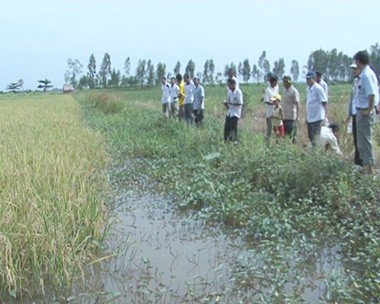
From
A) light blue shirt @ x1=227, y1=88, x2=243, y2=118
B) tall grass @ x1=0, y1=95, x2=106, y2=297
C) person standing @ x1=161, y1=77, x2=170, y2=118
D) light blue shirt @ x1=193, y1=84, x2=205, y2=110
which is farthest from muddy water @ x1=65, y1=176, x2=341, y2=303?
person standing @ x1=161, y1=77, x2=170, y2=118

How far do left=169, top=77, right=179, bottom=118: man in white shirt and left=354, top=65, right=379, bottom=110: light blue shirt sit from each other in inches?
304

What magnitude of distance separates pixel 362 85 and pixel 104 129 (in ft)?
27.4

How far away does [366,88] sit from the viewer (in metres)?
4.84

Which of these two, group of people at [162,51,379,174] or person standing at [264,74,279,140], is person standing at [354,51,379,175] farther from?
person standing at [264,74,279,140]

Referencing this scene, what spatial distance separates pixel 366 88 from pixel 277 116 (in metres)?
2.96

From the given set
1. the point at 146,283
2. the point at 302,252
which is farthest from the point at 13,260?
the point at 302,252

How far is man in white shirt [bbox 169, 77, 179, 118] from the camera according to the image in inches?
487

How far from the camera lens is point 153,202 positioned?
5.20m

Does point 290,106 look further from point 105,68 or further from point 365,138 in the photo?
point 105,68

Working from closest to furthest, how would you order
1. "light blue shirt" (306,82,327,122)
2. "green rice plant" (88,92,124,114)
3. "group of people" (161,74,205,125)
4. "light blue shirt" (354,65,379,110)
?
"light blue shirt" (354,65,379,110) → "light blue shirt" (306,82,327,122) → "group of people" (161,74,205,125) → "green rice plant" (88,92,124,114)

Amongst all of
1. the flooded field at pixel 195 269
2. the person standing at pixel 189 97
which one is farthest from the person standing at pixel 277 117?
the flooded field at pixel 195 269

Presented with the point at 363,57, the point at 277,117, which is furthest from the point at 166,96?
the point at 363,57

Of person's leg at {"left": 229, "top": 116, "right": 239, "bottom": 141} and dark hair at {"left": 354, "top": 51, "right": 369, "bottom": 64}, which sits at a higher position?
dark hair at {"left": 354, "top": 51, "right": 369, "bottom": 64}

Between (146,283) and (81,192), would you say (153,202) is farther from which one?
(146,283)
